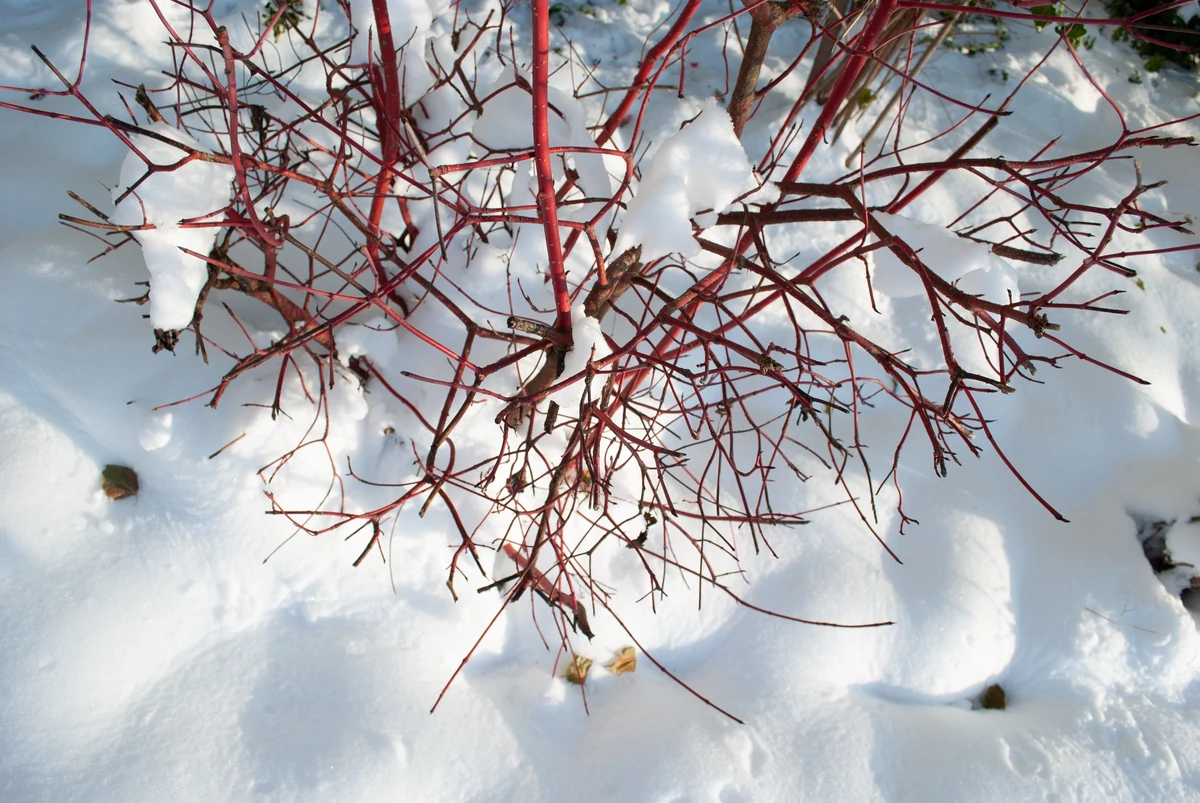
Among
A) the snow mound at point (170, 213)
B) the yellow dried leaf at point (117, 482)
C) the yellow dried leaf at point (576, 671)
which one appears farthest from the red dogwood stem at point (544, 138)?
the yellow dried leaf at point (117, 482)

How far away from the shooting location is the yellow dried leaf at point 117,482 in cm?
153

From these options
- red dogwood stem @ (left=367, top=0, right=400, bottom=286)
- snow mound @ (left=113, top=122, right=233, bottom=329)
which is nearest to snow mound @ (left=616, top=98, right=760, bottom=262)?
red dogwood stem @ (left=367, top=0, right=400, bottom=286)

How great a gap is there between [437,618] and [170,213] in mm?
996

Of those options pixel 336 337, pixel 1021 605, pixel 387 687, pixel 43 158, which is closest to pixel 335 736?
pixel 387 687

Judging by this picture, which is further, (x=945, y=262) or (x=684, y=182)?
(x=945, y=262)

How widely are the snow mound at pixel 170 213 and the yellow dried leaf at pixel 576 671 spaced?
1104mm

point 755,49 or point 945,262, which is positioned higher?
point 755,49

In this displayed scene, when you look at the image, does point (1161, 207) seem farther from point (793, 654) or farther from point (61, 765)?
point (61, 765)

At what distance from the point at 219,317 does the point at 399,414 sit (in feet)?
1.51

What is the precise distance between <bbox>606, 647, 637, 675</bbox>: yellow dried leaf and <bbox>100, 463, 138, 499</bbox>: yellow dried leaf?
1.14 metres

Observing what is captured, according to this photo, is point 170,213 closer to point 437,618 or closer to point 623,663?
point 437,618

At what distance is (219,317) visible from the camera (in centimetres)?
165

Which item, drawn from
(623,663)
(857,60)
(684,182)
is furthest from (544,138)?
(623,663)

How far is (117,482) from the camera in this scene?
1.53 metres
